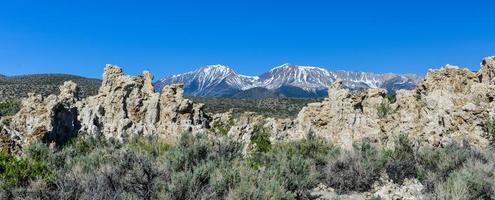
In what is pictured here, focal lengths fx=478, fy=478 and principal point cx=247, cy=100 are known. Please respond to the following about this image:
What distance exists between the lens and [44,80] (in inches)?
4309

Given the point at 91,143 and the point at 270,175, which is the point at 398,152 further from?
the point at 91,143

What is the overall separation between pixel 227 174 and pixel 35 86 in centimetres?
9408

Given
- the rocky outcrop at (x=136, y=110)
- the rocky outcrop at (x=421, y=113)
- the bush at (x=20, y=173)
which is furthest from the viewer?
the rocky outcrop at (x=136, y=110)

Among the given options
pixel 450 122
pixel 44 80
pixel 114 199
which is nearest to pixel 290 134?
pixel 450 122

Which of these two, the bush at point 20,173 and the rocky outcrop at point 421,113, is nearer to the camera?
the bush at point 20,173

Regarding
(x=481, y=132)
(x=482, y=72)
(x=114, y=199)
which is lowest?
(x=114, y=199)

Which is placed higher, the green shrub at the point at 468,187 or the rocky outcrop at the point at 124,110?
the rocky outcrop at the point at 124,110

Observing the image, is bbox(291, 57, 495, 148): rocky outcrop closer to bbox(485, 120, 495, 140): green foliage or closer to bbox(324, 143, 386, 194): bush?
bbox(485, 120, 495, 140): green foliage

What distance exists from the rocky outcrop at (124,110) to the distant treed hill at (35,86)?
54.6 meters

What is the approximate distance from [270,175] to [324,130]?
42.3 feet

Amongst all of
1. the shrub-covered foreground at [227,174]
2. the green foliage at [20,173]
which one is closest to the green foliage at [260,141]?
the shrub-covered foreground at [227,174]

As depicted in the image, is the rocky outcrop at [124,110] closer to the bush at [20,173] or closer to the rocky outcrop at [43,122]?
the rocky outcrop at [43,122]

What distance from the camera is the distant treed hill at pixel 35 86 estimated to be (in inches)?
3349

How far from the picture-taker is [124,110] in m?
29.2
